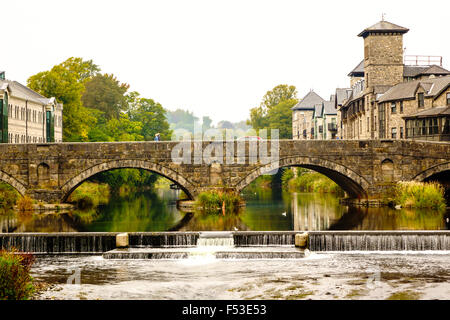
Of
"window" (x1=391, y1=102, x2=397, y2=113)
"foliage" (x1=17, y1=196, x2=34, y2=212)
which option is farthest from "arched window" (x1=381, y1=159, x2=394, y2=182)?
"foliage" (x1=17, y1=196, x2=34, y2=212)

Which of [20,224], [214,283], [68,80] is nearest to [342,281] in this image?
[214,283]

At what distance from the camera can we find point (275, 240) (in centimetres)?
2811

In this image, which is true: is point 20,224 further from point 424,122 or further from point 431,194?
point 424,122

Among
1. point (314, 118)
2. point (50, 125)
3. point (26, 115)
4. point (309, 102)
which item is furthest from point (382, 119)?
point (309, 102)

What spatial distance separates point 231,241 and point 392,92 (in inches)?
1627

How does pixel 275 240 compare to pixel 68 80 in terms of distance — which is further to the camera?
pixel 68 80

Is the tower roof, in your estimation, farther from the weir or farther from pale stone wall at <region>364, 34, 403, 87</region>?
the weir

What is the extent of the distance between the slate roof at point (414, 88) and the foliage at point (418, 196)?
1544 centimetres

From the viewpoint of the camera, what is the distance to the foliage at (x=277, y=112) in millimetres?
109875

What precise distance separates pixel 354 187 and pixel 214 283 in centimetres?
2785

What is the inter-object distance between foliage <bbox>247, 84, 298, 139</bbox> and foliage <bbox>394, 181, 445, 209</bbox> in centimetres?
6529

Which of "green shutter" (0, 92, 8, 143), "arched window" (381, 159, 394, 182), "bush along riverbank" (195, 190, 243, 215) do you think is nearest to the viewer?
"bush along riverbank" (195, 190, 243, 215)

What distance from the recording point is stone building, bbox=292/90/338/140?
298 feet

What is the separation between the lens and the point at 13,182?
43625 mm
